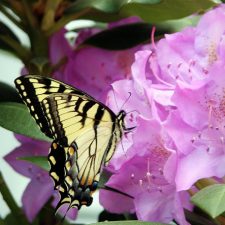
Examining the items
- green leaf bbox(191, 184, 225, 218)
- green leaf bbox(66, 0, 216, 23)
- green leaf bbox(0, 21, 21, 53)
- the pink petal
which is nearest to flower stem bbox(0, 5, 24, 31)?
green leaf bbox(0, 21, 21, 53)

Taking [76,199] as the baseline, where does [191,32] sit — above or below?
above

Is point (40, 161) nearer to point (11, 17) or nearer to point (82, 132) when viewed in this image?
point (82, 132)

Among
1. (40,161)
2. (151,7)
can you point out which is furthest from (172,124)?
(151,7)

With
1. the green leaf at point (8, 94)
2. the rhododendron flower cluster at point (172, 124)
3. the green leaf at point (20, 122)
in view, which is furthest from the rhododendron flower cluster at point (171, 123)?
the green leaf at point (8, 94)

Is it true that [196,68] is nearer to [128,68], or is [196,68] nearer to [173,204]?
[173,204]

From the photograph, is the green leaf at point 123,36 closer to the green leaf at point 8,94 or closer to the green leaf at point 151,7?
the green leaf at point 151,7

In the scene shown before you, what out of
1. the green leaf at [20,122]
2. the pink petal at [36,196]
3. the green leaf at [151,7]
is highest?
the green leaf at [151,7]

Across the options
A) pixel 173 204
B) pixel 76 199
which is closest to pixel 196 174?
pixel 173 204
